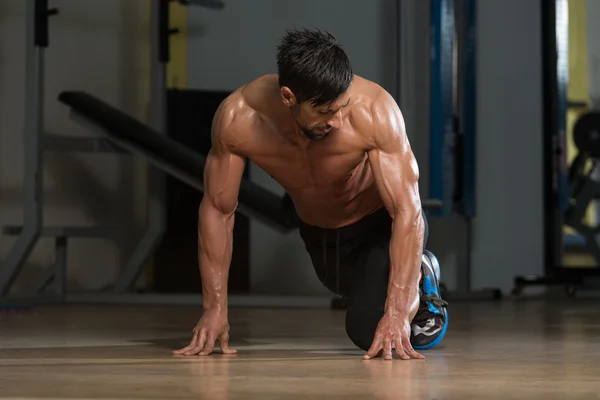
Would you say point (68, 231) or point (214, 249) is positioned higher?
point (214, 249)

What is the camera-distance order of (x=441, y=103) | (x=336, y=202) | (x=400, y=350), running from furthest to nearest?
(x=441, y=103), (x=336, y=202), (x=400, y=350)

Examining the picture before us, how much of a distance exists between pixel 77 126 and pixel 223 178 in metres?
3.58

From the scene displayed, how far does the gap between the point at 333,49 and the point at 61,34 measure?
394 cm

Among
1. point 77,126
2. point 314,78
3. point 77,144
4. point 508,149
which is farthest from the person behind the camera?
point 508,149

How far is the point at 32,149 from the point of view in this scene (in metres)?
5.07

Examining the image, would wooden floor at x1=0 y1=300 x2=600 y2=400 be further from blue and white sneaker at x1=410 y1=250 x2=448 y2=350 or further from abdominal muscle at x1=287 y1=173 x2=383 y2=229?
A: abdominal muscle at x1=287 y1=173 x2=383 y2=229

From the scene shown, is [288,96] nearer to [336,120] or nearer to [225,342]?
[336,120]

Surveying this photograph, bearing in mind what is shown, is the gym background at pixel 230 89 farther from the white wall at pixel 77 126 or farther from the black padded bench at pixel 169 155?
the black padded bench at pixel 169 155

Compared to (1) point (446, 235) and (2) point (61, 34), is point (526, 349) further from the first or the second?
(2) point (61, 34)

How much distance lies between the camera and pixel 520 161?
19.9ft

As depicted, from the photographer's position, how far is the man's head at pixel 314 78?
7.29 ft

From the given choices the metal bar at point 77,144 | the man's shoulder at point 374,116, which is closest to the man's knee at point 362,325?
the man's shoulder at point 374,116

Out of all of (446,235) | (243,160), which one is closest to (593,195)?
(446,235)

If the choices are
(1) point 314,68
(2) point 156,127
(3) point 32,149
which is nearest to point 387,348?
(1) point 314,68
